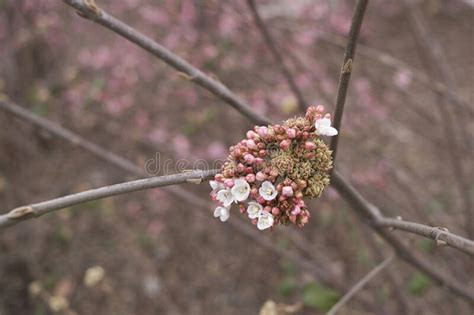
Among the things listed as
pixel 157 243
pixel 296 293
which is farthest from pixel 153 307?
pixel 296 293

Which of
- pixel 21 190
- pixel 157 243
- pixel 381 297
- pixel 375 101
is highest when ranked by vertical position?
pixel 375 101

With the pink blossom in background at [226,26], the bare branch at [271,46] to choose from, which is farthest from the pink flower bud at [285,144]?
the pink blossom in background at [226,26]

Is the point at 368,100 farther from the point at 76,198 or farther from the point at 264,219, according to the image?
the point at 76,198

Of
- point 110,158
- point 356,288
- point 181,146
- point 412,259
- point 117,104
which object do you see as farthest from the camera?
point 117,104

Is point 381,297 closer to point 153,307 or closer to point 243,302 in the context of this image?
point 243,302

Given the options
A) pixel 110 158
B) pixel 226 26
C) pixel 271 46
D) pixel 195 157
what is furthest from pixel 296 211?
pixel 226 26
